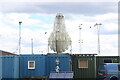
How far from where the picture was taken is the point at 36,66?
994 inches

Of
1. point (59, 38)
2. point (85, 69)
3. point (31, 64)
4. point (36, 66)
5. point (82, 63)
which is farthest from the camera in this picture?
point (59, 38)

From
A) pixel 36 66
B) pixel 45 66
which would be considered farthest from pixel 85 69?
pixel 36 66

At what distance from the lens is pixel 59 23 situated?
64.1 meters

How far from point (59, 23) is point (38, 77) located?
131 ft

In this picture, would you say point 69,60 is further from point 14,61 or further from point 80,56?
point 14,61

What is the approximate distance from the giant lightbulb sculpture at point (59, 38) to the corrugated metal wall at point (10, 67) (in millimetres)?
37671

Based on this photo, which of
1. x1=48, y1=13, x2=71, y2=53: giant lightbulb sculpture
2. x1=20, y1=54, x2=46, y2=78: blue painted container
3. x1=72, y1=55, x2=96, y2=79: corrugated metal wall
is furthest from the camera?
x1=48, y1=13, x2=71, y2=53: giant lightbulb sculpture

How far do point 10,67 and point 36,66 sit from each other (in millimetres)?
2295

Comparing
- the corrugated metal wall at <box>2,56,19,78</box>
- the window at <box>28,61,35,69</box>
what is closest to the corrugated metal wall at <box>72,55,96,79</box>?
the window at <box>28,61,35,69</box>

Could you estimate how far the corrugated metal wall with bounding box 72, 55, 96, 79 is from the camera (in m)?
25.5

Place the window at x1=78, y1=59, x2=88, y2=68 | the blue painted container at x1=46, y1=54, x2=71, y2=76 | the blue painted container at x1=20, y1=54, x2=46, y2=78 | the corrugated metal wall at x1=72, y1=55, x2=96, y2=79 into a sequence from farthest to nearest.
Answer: the window at x1=78, y1=59, x2=88, y2=68 → the corrugated metal wall at x1=72, y1=55, x2=96, y2=79 → the blue painted container at x1=46, y1=54, x2=71, y2=76 → the blue painted container at x1=20, y1=54, x2=46, y2=78

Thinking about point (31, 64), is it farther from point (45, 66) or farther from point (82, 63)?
point (82, 63)

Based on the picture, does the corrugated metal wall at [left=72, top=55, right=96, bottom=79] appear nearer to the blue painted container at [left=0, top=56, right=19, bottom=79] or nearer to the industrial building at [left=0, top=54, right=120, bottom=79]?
the industrial building at [left=0, top=54, right=120, bottom=79]

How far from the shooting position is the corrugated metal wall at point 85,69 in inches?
1003
